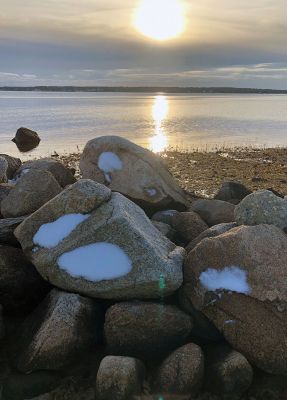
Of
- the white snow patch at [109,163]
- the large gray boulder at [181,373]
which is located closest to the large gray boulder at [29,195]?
the white snow patch at [109,163]

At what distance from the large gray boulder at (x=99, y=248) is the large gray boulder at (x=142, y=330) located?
0.39m

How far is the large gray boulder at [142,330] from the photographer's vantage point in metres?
7.36

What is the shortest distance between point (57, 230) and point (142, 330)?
2530mm

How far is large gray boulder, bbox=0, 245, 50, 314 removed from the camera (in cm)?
852

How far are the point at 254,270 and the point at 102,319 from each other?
2.78 meters

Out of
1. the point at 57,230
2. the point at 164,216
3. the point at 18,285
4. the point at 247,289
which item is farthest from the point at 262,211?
the point at 18,285

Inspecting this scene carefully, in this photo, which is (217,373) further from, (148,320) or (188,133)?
(188,133)

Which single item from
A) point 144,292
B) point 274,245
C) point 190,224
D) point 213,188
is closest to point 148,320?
point 144,292

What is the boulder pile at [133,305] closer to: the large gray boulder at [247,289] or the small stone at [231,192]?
the large gray boulder at [247,289]

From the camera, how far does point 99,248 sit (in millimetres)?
8109

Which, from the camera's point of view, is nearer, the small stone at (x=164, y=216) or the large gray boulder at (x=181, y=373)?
the large gray boulder at (x=181, y=373)

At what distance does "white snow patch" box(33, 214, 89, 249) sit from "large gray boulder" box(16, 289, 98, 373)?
1.01 meters

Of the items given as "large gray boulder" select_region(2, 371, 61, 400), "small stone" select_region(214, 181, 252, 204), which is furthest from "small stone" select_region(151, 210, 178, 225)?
"large gray boulder" select_region(2, 371, 61, 400)

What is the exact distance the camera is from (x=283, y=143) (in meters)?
42.5
